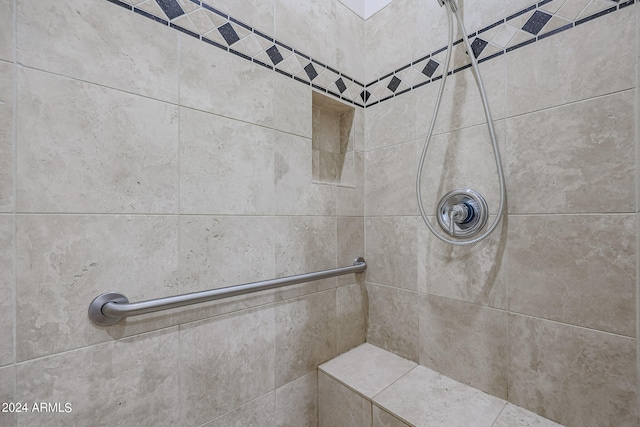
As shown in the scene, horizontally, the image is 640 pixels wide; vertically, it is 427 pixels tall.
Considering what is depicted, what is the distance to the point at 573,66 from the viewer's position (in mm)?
738

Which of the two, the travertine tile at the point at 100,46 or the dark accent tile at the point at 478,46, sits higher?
the dark accent tile at the point at 478,46

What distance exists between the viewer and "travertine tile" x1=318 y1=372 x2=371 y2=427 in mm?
931

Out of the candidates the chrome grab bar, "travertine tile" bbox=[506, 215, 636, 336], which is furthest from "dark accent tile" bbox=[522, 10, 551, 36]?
the chrome grab bar

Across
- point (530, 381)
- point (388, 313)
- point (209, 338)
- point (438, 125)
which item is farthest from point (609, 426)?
point (209, 338)

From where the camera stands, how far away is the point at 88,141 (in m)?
0.64

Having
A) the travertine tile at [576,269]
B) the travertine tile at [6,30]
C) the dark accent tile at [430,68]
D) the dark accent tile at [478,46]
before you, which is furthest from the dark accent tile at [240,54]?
the travertine tile at [576,269]

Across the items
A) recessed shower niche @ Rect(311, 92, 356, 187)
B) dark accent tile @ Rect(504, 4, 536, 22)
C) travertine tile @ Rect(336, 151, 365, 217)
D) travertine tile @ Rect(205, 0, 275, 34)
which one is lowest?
travertine tile @ Rect(336, 151, 365, 217)

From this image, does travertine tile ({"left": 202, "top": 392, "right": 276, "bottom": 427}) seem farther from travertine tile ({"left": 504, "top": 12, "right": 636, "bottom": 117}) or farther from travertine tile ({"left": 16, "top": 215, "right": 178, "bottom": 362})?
travertine tile ({"left": 504, "top": 12, "right": 636, "bottom": 117})

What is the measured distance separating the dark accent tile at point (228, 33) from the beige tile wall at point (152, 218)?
0.05 meters

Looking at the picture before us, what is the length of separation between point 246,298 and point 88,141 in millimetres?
631

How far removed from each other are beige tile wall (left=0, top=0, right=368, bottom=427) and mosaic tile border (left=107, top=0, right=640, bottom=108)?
0.04 metres

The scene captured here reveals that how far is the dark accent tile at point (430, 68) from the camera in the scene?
103cm

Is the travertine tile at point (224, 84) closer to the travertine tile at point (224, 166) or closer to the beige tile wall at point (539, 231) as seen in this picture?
the travertine tile at point (224, 166)

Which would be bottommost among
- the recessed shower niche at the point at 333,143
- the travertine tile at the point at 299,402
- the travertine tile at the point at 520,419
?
the travertine tile at the point at 299,402
